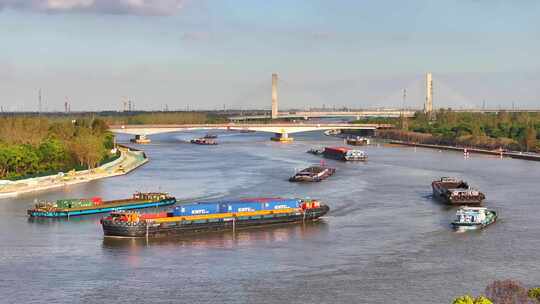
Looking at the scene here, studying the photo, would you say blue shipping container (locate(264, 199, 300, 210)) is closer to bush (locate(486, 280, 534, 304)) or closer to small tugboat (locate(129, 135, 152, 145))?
bush (locate(486, 280, 534, 304))

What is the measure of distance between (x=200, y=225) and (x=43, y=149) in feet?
47.0

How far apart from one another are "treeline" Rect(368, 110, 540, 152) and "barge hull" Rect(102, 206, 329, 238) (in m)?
26.1

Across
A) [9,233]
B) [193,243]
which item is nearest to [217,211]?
[193,243]

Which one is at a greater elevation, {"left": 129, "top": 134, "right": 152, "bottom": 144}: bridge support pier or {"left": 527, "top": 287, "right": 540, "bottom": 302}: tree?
{"left": 527, "top": 287, "right": 540, "bottom": 302}: tree

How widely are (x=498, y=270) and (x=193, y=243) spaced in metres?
6.30

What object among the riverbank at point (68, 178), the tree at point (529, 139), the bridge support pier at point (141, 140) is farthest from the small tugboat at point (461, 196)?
the bridge support pier at point (141, 140)

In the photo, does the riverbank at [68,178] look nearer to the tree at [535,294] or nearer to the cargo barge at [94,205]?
the cargo barge at [94,205]

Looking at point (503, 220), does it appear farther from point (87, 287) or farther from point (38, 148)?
point (38, 148)

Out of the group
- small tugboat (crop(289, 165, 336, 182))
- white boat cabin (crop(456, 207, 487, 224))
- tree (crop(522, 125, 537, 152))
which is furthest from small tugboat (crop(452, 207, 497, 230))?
tree (crop(522, 125, 537, 152))

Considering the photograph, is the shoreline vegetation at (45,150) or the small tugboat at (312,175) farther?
the small tugboat at (312,175)

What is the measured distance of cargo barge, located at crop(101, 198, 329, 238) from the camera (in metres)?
18.5

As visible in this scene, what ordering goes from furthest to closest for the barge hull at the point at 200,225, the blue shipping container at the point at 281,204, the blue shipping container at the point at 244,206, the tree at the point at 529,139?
the tree at the point at 529,139, the blue shipping container at the point at 281,204, the blue shipping container at the point at 244,206, the barge hull at the point at 200,225

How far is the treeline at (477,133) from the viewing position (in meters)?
46.4

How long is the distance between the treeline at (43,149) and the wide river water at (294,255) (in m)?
3.06
